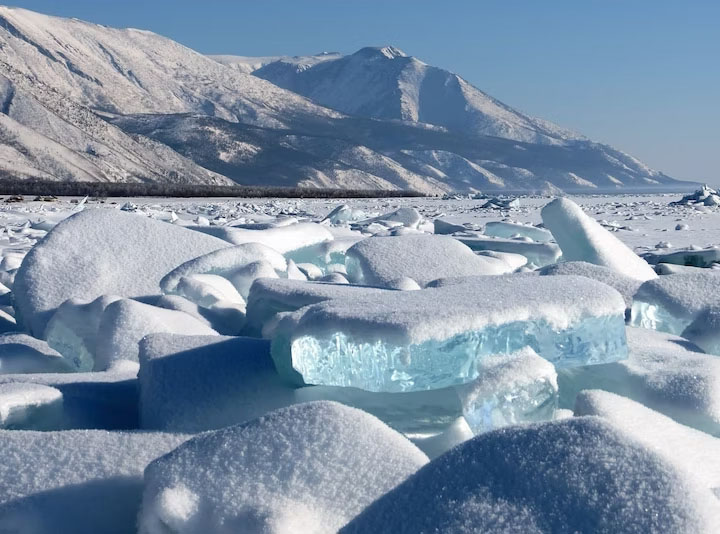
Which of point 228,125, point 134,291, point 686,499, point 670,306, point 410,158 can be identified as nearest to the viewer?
point 686,499

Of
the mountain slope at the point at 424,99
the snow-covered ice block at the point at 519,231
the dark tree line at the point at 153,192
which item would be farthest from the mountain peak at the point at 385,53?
the snow-covered ice block at the point at 519,231

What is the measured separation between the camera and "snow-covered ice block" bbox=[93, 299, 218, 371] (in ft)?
6.88

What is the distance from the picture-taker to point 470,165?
387ft

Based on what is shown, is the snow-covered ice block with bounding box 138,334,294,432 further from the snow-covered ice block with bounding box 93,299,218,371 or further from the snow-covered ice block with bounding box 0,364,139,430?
the snow-covered ice block with bounding box 93,299,218,371

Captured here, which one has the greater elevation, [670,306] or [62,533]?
[670,306]

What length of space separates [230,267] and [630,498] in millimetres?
2322

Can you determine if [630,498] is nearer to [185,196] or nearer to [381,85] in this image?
[185,196]

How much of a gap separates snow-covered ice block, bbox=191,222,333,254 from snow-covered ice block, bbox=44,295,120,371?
5.12ft

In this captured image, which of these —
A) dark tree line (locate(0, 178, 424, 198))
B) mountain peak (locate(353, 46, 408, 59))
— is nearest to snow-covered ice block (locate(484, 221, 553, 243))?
dark tree line (locate(0, 178, 424, 198))

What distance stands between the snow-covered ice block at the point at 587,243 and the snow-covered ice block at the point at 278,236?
1313 millimetres

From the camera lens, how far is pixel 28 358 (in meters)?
2.23

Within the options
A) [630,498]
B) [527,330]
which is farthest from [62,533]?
[527,330]

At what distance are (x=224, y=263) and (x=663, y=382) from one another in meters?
1.83

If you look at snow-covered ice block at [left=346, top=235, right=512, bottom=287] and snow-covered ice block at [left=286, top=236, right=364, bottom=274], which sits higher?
snow-covered ice block at [left=346, top=235, right=512, bottom=287]
